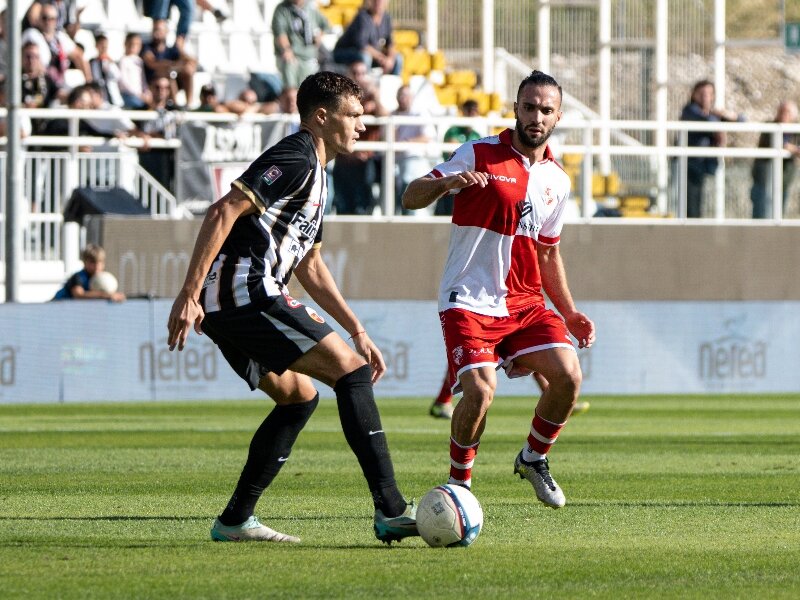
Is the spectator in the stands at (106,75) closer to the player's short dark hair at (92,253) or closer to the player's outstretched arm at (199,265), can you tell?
the player's short dark hair at (92,253)

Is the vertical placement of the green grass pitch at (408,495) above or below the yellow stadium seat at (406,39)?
below

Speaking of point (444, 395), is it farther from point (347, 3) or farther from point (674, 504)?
point (347, 3)

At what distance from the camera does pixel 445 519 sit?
7.55 m

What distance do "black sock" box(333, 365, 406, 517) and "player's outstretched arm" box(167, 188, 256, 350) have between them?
744mm

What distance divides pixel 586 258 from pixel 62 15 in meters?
8.11

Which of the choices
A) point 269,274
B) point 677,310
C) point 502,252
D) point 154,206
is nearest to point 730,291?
point 677,310

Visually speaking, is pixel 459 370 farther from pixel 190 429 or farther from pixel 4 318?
pixel 4 318

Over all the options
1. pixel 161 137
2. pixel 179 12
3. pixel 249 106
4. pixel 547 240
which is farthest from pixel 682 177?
pixel 547 240

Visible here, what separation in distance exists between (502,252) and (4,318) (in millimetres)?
11264

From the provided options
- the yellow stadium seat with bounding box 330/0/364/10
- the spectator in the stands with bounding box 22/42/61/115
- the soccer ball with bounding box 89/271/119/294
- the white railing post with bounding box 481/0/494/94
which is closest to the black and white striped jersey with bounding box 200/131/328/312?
the soccer ball with bounding box 89/271/119/294

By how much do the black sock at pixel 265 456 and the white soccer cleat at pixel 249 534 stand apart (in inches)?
1.0

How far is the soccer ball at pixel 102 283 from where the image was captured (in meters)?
20.2

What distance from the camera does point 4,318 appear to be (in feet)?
63.1

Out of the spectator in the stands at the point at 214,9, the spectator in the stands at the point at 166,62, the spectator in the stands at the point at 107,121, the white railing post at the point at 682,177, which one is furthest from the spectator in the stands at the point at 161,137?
the white railing post at the point at 682,177
